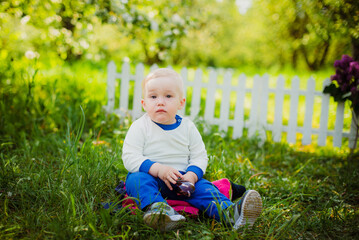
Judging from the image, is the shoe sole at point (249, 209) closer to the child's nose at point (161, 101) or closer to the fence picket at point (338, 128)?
the child's nose at point (161, 101)

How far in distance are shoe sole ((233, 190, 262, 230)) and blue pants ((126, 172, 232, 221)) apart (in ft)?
0.41

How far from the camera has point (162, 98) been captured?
6.81ft

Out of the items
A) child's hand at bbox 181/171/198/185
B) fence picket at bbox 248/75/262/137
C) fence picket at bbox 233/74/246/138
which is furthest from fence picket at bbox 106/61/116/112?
child's hand at bbox 181/171/198/185

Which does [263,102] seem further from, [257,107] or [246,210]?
[246,210]

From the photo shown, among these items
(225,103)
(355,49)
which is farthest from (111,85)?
(355,49)

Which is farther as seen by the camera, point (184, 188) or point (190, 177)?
point (190, 177)

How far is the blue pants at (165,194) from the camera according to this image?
6.21 ft

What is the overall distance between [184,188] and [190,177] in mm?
141

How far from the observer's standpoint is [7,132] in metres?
3.23

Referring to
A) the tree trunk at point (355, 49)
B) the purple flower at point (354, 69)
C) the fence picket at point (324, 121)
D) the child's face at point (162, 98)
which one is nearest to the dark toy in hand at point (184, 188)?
the child's face at point (162, 98)

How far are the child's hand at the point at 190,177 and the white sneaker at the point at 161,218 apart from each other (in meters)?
0.27

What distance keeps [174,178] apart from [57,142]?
1.59 m

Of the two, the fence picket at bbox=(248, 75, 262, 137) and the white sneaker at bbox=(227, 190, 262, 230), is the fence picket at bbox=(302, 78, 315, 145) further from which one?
the white sneaker at bbox=(227, 190, 262, 230)

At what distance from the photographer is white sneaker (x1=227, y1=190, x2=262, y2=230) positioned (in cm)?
184
